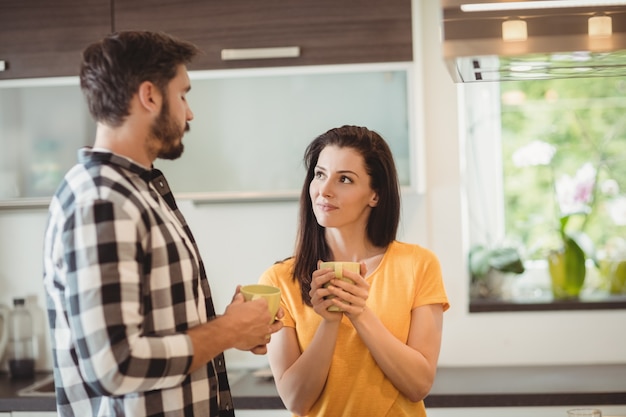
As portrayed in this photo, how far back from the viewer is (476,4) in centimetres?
168

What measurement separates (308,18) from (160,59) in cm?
154

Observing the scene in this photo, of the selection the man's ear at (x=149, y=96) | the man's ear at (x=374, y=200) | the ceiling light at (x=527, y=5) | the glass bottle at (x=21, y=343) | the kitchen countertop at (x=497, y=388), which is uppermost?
the ceiling light at (x=527, y=5)

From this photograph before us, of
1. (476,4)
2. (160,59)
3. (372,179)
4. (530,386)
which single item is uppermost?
(476,4)

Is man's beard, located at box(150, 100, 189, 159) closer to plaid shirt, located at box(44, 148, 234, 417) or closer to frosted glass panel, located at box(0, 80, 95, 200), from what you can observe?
plaid shirt, located at box(44, 148, 234, 417)

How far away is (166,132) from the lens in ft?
5.19

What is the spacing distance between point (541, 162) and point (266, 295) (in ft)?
7.39

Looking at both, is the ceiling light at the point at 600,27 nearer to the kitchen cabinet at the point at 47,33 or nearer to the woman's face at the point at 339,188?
the woman's face at the point at 339,188

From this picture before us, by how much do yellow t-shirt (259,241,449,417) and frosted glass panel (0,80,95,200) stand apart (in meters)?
1.41

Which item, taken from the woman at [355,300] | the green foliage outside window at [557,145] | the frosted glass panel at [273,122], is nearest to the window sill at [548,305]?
the green foliage outside window at [557,145]

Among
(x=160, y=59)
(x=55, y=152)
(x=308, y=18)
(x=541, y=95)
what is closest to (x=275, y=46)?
(x=308, y=18)

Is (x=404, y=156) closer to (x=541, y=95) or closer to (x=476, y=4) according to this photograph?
(x=541, y=95)

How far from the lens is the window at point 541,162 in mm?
3596

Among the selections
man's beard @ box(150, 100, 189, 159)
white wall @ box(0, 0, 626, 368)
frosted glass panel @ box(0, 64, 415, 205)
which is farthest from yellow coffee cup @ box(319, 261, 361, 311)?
white wall @ box(0, 0, 626, 368)

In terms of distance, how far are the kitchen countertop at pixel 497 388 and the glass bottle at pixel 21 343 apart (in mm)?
92
